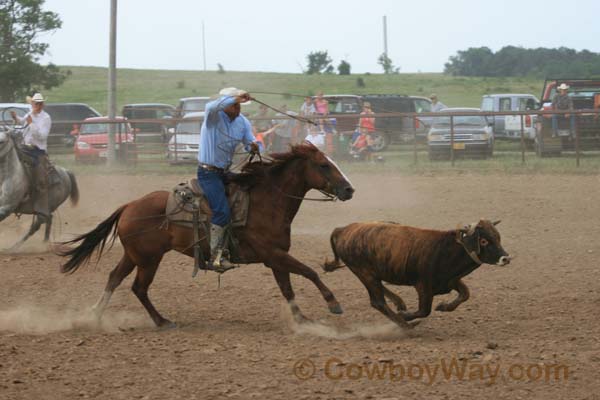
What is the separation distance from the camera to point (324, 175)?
8.06 metres

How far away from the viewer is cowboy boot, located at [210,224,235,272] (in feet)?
26.6

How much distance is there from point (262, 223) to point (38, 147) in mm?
5527

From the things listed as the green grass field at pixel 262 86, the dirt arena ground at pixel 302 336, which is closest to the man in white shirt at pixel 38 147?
the dirt arena ground at pixel 302 336

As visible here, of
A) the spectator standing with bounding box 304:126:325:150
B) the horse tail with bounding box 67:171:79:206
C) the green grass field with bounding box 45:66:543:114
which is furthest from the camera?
the green grass field with bounding box 45:66:543:114

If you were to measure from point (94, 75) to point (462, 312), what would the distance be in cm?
5196

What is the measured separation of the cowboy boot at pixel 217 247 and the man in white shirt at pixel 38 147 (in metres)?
5.09

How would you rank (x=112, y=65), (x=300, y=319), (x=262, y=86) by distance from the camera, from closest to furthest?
1. (x=300, y=319)
2. (x=112, y=65)
3. (x=262, y=86)

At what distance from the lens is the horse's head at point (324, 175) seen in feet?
26.1

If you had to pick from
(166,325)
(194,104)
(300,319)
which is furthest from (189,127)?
(300,319)

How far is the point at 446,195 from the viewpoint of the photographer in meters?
16.7

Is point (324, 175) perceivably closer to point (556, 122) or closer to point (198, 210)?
point (198, 210)

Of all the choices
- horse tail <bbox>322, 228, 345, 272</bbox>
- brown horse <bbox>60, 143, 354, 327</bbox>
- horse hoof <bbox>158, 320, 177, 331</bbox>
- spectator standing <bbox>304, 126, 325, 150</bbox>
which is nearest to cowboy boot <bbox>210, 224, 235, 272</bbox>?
brown horse <bbox>60, 143, 354, 327</bbox>

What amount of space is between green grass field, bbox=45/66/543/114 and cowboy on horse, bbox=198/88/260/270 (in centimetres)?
3510

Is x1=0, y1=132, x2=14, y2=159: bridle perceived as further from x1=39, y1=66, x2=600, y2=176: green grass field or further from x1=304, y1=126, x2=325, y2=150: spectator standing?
Answer: x1=39, y1=66, x2=600, y2=176: green grass field
